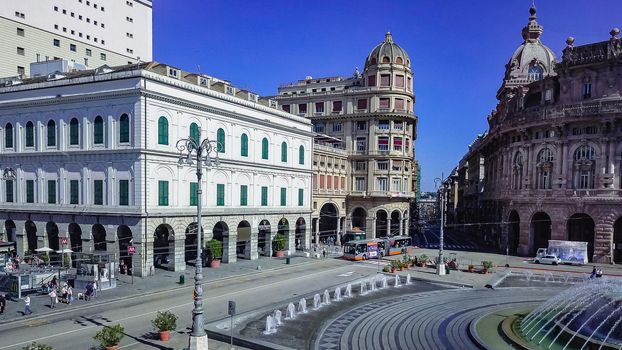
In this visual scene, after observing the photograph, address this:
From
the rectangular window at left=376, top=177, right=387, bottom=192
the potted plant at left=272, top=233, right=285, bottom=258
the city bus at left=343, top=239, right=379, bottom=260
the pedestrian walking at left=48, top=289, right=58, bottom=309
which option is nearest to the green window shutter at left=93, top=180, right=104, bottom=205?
the pedestrian walking at left=48, top=289, right=58, bottom=309

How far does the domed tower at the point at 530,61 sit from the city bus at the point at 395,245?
30.6 meters

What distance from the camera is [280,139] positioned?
5466cm

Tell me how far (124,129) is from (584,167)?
171 ft

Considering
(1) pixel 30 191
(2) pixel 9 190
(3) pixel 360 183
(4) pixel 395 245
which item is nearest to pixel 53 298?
(1) pixel 30 191

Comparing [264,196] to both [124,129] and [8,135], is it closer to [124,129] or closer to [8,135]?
[124,129]

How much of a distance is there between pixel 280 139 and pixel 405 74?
31217mm

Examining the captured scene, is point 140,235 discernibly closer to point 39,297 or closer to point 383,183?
point 39,297

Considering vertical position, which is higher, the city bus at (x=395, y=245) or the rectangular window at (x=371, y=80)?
the rectangular window at (x=371, y=80)

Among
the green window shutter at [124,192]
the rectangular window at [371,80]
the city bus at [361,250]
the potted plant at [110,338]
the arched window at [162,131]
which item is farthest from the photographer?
the rectangular window at [371,80]

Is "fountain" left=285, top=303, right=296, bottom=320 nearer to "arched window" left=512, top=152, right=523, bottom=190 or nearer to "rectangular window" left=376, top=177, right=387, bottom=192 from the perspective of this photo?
"arched window" left=512, top=152, right=523, bottom=190

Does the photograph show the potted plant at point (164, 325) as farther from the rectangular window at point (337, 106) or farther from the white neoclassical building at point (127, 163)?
the rectangular window at point (337, 106)

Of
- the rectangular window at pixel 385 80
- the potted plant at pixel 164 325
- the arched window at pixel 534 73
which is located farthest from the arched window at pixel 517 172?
the potted plant at pixel 164 325

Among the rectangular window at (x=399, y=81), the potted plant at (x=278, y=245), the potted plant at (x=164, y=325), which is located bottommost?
the potted plant at (x=278, y=245)

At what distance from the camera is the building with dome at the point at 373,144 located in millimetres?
74500
